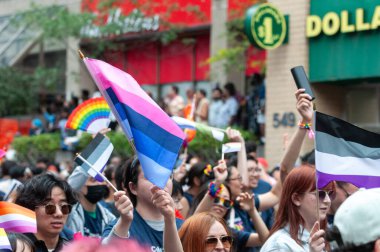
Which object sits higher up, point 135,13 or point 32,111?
point 135,13

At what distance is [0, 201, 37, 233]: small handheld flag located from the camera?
17.0ft

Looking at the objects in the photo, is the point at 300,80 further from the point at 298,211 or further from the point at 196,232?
the point at 196,232

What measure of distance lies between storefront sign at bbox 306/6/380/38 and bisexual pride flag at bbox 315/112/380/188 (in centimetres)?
957

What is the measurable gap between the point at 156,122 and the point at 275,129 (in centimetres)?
1131

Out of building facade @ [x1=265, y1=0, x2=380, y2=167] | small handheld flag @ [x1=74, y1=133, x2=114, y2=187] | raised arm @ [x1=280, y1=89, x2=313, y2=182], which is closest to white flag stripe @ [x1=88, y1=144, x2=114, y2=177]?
small handheld flag @ [x1=74, y1=133, x2=114, y2=187]

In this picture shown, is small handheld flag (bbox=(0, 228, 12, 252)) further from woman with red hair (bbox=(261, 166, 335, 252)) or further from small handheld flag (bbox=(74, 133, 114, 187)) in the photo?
small handheld flag (bbox=(74, 133, 114, 187))

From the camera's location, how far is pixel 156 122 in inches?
190

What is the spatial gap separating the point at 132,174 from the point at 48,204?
66cm

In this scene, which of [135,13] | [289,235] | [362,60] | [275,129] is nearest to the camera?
[289,235]

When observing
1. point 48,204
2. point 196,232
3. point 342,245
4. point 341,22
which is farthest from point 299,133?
point 341,22

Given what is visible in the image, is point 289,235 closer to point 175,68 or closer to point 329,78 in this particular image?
point 329,78

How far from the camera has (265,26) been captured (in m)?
15.4

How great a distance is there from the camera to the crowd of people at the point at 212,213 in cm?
316

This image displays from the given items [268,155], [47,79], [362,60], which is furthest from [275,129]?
[47,79]
